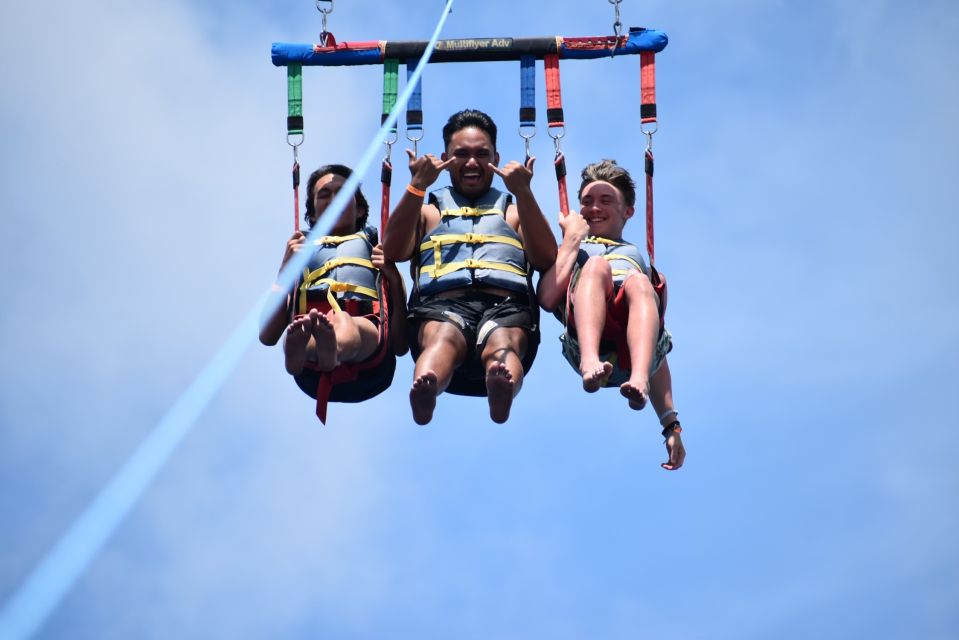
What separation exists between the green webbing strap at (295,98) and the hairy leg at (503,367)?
1631mm

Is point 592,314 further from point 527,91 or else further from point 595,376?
point 527,91

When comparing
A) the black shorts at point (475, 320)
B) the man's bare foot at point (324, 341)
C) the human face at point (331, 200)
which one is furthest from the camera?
the human face at point (331, 200)

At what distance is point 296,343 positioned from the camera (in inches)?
263

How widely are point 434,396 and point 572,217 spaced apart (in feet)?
4.24

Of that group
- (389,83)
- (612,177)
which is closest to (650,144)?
(612,177)

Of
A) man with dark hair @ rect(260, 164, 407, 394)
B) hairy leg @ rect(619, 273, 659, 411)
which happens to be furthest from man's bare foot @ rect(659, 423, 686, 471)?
man with dark hair @ rect(260, 164, 407, 394)

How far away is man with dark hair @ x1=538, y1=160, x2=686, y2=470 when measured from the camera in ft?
21.9

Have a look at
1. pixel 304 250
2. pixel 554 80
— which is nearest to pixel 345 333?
pixel 304 250

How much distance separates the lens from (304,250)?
7.10 meters

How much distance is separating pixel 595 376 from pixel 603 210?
1389mm

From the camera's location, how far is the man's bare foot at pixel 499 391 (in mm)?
6527

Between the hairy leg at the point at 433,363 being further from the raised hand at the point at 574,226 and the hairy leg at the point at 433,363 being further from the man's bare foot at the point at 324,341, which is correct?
the raised hand at the point at 574,226

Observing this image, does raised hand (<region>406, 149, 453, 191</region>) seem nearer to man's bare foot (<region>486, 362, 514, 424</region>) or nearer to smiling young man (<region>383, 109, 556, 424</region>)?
smiling young man (<region>383, 109, 556, 424</region>)

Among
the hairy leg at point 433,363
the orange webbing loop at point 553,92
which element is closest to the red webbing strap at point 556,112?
the orange webbing loop at point 553,92
